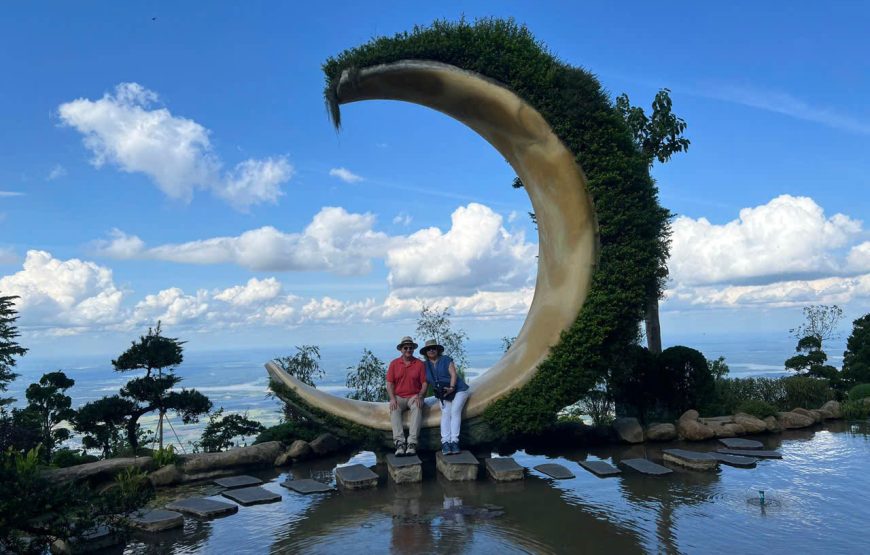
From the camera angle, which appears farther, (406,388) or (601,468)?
(406,388)

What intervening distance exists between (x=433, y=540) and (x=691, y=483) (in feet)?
11.2

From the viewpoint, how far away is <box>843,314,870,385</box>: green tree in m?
17.8

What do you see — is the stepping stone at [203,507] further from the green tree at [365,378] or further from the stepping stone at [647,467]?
the green tree at [365,378]

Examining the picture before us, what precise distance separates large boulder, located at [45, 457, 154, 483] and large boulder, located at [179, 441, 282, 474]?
1.69 ft

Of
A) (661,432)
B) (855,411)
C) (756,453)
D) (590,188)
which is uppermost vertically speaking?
(590,188)

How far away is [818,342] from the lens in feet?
68.3

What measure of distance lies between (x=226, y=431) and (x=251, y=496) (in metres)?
4.92

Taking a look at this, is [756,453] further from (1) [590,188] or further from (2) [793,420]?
(1) [590,188]

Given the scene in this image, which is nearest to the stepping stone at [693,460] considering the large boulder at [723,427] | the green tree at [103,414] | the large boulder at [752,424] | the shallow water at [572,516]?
the shallow water at [572,516]

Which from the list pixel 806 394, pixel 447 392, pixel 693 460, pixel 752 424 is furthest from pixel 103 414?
pixel 806 394

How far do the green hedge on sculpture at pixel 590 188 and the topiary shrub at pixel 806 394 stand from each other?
625cm

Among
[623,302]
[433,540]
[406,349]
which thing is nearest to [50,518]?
[433,540]

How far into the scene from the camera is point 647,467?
7.73 m

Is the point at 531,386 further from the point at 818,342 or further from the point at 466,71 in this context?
the point at 818,342
